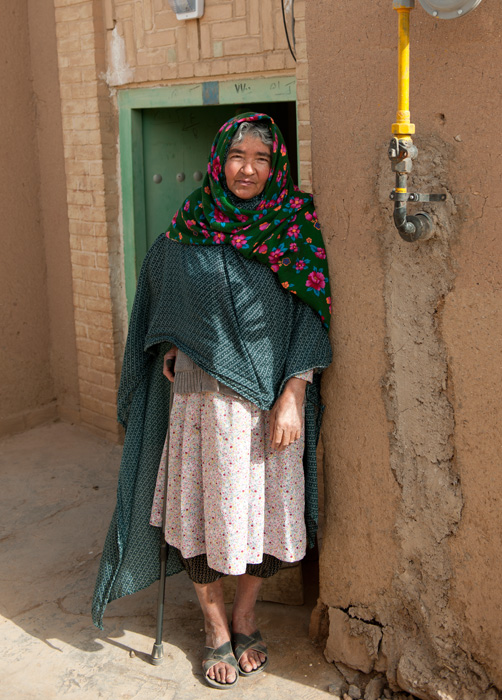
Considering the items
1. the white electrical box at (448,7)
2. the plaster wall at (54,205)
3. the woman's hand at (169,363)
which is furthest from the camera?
the plaster wall at (54,205)

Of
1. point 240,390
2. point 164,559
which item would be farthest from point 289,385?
point 164,559

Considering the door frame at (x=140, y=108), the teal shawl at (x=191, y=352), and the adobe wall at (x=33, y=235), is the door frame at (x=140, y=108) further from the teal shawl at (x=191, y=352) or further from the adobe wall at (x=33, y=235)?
the teal shawl at (x=191, y=352)

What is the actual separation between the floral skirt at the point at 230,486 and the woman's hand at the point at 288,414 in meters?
0.08

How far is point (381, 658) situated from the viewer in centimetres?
283

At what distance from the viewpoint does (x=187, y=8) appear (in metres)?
3.96

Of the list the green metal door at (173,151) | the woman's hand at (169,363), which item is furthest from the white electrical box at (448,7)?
the green metal door at (173,151)

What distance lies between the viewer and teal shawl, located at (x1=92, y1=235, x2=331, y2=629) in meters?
2.69

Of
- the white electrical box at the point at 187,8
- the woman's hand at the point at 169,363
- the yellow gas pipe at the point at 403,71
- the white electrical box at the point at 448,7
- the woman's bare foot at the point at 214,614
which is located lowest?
the woman's bare foot at the point at 214,614

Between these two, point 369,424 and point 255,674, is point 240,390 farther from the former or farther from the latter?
point 255,674

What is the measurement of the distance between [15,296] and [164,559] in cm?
262

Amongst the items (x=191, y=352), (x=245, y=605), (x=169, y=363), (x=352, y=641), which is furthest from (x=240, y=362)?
(x=352, y=641)

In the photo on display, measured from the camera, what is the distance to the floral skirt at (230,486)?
8.90 ft

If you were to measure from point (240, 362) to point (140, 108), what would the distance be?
2405 millimetres

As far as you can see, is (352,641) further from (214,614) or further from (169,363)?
(169,363)
